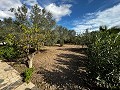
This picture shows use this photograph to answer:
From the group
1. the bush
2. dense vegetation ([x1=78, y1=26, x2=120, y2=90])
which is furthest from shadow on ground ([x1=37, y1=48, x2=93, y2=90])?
the bush

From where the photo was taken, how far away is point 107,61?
5.70 m

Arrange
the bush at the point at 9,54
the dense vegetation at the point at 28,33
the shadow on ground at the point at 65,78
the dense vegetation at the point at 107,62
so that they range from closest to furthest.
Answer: the dense vegetation at the point at 107,62 < the shadow on ground at the point at 65,78 < the dense vegetation at the point at 28,33 < the bush at the point at 9,54

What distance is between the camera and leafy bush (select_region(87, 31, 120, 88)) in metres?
5.37

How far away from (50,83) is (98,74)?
293 cm

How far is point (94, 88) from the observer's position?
23.3 ft

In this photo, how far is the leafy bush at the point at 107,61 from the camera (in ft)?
17.6

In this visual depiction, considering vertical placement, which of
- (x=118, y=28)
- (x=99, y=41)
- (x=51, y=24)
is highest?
(x=51, y=24)

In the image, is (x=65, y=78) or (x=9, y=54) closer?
(x=65, y=78)

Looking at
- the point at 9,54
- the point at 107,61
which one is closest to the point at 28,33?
the point at 9,54

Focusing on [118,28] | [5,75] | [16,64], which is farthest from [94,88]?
[16,64]

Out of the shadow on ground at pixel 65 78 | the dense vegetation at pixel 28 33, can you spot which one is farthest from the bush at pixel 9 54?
the shadow on ground at pixel 65 78

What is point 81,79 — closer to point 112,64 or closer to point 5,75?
point 112,64

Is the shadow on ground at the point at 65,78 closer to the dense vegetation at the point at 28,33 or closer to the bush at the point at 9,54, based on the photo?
the dense vegetation at the point at 28,33

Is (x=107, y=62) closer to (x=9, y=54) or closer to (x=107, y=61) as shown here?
(x=107, y=61)
